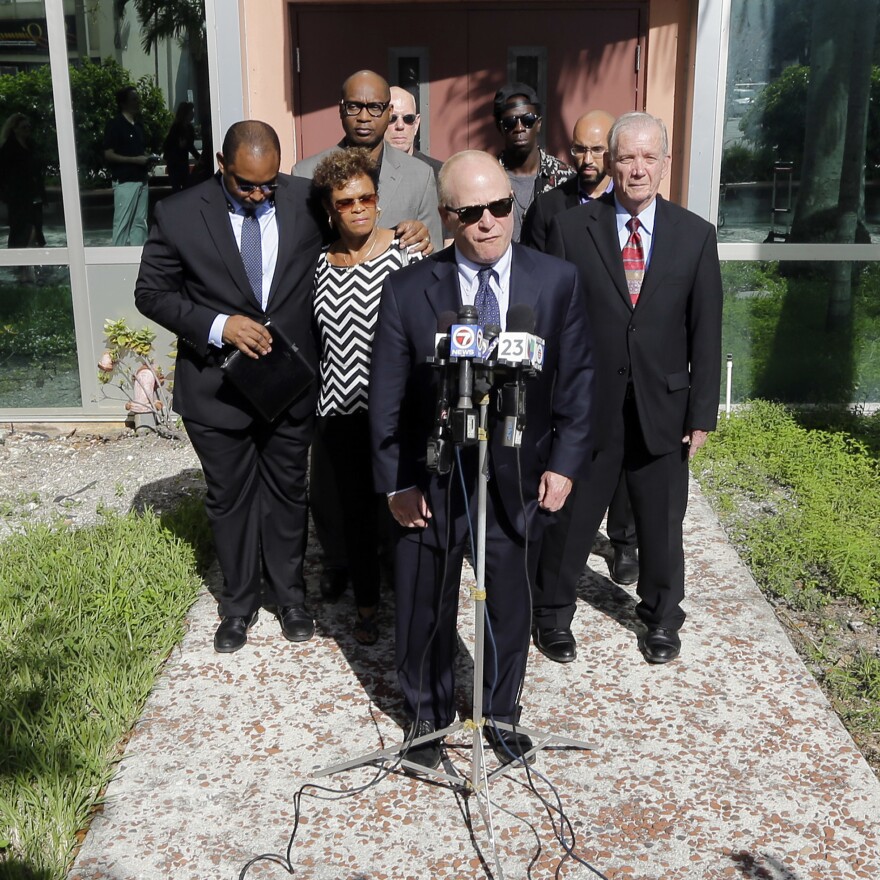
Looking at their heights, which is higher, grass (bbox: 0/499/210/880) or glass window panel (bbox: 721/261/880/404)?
glass window panel (bbox: 721/261/880/404)

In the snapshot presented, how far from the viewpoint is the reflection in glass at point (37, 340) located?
7492mm

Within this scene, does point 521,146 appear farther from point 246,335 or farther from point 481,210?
point 481,210

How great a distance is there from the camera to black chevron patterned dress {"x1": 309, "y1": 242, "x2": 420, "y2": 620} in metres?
4.08

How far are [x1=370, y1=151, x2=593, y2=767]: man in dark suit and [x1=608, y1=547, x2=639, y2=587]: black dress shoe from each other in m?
1.50

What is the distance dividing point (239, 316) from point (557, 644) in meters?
1.80

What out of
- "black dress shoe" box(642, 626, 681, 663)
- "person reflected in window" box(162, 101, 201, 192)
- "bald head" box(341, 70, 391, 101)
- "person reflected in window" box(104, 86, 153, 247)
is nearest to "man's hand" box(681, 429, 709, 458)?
"black dress shoe" box(642, 626, 681, 663)

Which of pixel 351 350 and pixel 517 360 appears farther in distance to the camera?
pixel 351 350

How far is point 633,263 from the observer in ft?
13.5

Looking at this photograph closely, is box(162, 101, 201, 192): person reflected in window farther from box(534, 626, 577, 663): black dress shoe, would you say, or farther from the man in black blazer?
box(534, 626, 577, 663): black dress shoe

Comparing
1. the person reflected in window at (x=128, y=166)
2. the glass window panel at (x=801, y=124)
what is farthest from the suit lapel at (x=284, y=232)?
the glass window panel at (x=801, y=124)

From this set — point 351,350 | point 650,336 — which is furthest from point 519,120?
point 351,350

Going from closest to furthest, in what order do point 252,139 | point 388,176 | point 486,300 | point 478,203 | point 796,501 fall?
point 478,203 < point 486,300 < point 252,139 < point 388,176 < point 796,501

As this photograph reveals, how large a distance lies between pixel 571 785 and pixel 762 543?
230 centimetres

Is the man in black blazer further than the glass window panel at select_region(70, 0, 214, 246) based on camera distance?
No
